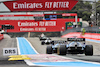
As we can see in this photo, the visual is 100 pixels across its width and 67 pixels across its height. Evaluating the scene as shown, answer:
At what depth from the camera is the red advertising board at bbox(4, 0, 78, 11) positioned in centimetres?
2300

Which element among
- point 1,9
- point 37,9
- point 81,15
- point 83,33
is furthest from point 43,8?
point 81,15

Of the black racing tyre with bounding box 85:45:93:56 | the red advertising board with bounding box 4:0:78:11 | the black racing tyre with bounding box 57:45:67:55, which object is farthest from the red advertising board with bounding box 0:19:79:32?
the black racing tyre with bounding box 85:45:93:56

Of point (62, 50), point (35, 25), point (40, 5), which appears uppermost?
point (40, 5)

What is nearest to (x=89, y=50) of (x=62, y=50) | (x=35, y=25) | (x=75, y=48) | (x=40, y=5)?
(x=75, y=48)

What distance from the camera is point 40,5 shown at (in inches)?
920

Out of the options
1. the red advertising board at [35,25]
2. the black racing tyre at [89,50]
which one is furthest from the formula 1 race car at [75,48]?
the red advertising board at [35,25]

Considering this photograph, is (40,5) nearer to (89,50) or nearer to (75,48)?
(75,48)

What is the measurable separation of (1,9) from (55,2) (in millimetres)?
5076

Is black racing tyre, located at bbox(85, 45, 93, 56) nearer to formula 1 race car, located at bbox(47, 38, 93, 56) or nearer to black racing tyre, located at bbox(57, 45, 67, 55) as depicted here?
formula 1 race car, located at bbox(47, 38, 93, 56)

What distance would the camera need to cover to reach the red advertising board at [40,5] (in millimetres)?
23000

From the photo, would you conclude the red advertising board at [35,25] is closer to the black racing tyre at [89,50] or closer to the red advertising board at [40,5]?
the red advertising board at [40,5]

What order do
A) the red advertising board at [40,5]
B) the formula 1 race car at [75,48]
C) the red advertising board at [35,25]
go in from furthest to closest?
the red advertising board at [35,25], the red advertising board at [40,5], the formula 1 race car at [75,48]

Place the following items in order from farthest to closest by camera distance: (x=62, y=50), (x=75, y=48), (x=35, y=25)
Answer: (x=35, y=25), (x=62, y=50), (x=75, y=48)

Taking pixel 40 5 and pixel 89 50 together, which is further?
pixel 40 5
